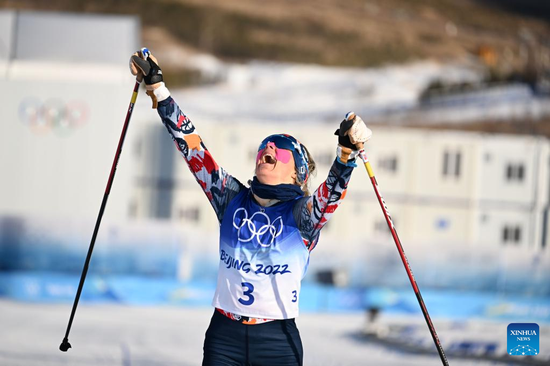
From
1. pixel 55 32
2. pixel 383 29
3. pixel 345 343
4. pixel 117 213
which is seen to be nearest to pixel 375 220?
pixel 117 213

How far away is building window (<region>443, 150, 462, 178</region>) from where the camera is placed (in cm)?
2478

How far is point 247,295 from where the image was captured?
9.46 ft

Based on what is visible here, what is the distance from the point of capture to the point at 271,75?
41.4 m

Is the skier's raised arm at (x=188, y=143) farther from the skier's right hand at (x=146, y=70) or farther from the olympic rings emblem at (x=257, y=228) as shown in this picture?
the olympic rings emblem at (x=257, y=228)

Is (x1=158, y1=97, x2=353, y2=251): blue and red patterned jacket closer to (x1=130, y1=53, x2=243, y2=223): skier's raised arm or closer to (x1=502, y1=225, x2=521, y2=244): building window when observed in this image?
(x1=130, y1=53, x2=243, y2=223): skier's raised arm

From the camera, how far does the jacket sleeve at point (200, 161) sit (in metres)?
3.09

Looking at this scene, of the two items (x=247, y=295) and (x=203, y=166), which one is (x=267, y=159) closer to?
(x=203, y=166)

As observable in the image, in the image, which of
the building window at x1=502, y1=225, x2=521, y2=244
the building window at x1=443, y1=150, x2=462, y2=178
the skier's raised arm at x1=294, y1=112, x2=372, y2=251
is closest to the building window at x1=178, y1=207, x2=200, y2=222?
the building window at x1=443, y1=150, x2=462, y2=178

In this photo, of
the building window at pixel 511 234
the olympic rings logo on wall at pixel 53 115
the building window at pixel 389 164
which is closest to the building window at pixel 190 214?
the building window at pixel 389 164

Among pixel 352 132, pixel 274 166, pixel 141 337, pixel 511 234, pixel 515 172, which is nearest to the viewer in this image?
pixel 352 132

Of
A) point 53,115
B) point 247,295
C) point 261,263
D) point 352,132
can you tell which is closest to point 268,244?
point 261,263

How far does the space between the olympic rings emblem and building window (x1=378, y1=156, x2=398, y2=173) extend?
21691 millimetres

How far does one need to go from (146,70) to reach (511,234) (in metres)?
23.3

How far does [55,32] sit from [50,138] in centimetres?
443
